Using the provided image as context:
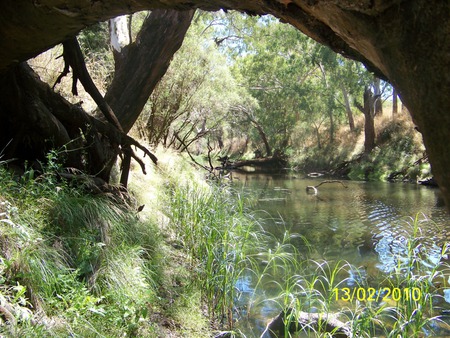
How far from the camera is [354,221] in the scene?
9.72m

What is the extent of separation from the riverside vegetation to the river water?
0.61 meters

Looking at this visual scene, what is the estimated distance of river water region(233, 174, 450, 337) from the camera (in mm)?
6262

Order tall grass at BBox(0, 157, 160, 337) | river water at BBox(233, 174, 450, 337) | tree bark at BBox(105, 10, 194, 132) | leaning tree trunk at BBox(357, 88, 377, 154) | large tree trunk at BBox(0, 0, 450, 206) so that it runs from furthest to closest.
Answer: leaning tree trunk at BBox(357, 88, 377, 154) → river water at BBox(233, 174, 450, 337) → tree bark at BBox(105, 10, 194, 132) → tall grass at BBox(0, 157, 160, 337) → large tree trunk at BBox(0, 0, 450, 206)

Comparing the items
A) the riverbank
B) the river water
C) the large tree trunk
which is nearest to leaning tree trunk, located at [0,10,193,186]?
the riverbank

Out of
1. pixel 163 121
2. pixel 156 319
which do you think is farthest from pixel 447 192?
pixel 163 121

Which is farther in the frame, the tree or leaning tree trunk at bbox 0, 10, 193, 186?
the tree

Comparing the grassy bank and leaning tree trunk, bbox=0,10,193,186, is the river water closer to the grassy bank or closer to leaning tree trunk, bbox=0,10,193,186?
leaning tree trunk, bbox=0,10,193,186

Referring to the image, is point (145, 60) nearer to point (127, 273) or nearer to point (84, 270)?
point (127, 273)

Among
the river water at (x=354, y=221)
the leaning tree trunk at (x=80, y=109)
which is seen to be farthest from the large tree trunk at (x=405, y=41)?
the river water at (x=354, y=221)

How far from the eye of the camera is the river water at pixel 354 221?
626 cm

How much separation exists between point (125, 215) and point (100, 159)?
0.67 metres

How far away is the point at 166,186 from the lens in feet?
24.3

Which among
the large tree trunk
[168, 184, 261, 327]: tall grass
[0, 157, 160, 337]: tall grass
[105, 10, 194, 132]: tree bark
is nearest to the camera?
the large tree trunk

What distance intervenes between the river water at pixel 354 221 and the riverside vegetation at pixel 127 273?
61 centimetres
